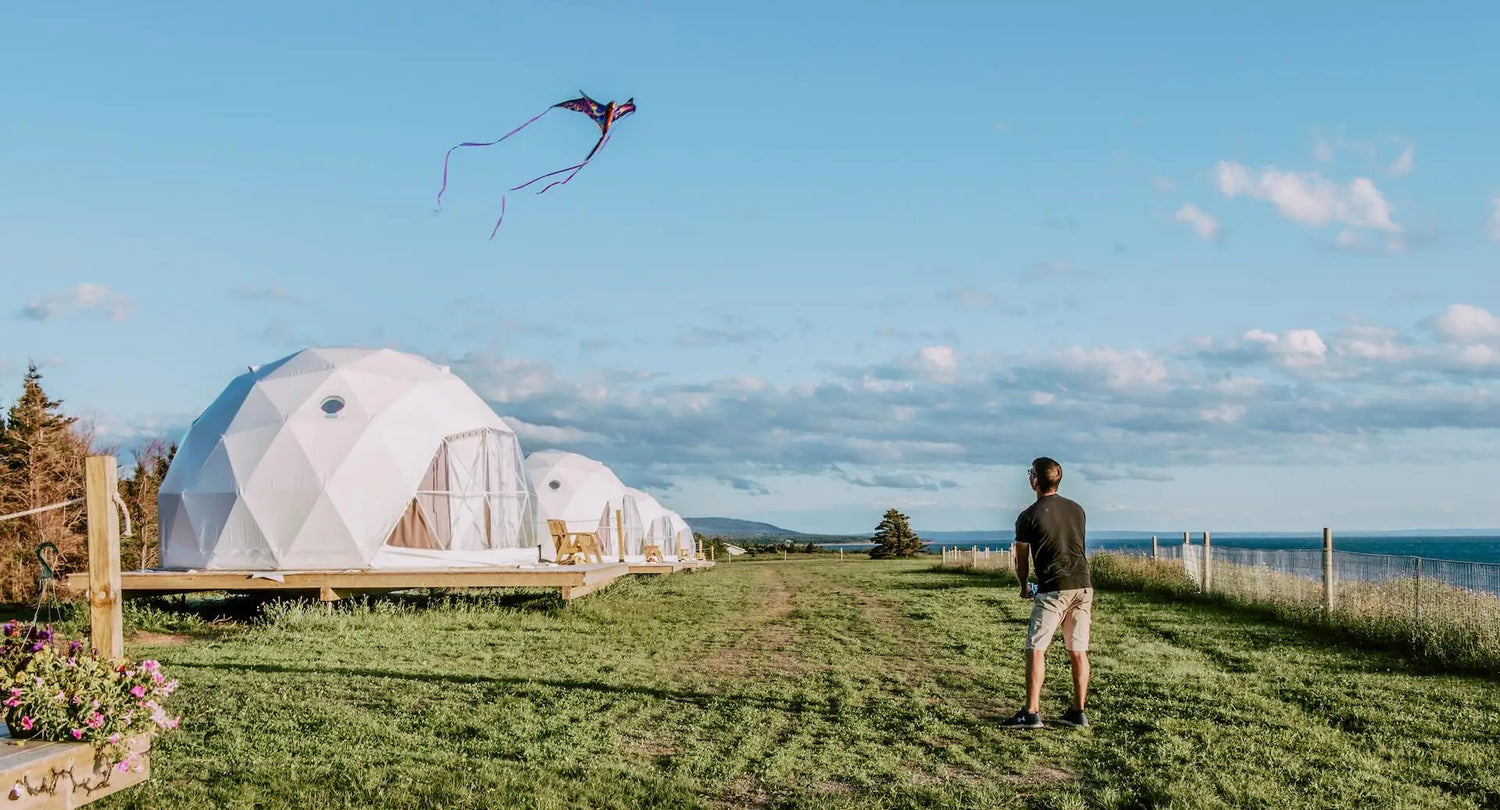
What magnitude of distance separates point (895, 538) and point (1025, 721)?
178 feet

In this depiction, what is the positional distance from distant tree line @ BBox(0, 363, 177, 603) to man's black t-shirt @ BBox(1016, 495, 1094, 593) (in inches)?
867

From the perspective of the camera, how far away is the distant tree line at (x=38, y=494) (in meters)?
24.8

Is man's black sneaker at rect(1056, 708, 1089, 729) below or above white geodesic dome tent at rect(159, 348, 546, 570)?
below

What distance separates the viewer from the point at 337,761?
6.37m

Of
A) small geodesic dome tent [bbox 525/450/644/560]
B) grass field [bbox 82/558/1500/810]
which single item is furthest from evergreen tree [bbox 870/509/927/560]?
grass field [bbox 82/558/1500/810]

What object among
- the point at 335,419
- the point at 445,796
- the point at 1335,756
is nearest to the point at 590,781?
the point at 445,796

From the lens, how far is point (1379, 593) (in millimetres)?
11883

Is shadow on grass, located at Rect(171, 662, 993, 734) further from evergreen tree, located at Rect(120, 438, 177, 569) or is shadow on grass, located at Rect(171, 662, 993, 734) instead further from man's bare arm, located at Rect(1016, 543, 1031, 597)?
evergreen tree, located at Rect(120, 438, 177, 569)

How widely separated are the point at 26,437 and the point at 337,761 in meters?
24.3

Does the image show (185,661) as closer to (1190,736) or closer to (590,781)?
(590,781)

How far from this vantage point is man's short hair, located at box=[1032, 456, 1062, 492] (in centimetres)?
750

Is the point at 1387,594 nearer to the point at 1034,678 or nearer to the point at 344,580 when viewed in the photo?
the point at 1034,678

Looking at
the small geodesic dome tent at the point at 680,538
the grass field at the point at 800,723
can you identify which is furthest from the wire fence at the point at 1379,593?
the small geodesic dome tent at the point at 680,538

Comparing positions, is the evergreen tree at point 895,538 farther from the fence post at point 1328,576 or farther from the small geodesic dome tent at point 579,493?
the fence post at point 1328,576
